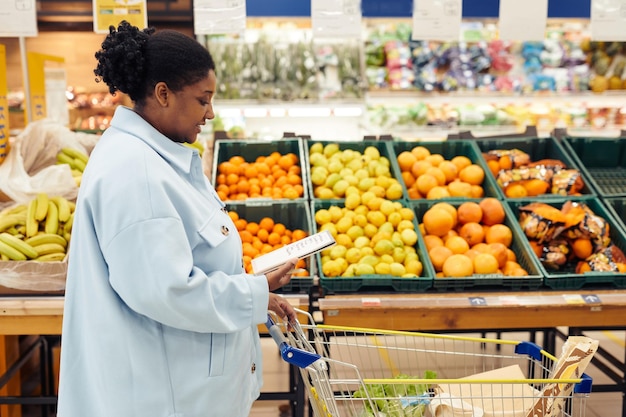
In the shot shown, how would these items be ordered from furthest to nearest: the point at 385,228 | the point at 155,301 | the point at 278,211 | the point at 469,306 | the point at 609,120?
1. the point at 609,120
2. the point at 278,211
3. the point at 385,228
4. the point at 469,306
5. the point at 155,301

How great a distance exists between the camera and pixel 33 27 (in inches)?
142

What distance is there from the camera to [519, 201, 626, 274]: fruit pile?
10.1 feet

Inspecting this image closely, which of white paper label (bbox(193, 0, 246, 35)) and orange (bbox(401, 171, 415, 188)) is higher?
white paper label (bbox(193, 0, 246, 35))

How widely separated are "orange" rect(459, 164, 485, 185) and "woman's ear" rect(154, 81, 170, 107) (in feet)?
7.67

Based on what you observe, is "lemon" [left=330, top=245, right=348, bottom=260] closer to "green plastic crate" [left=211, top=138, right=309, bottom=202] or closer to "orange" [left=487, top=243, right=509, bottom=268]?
"orange" [left=487, top=243, right=509, bottom=268]

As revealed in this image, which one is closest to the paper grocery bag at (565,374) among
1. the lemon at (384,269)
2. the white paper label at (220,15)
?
the lemon at (384,269)

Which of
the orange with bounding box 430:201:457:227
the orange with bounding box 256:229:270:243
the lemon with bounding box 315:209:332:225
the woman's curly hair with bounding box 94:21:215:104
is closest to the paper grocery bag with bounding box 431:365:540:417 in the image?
the woman's curly hair with bounding box 94:21:215:104

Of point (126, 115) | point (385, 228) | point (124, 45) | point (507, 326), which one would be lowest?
point (507, 326)

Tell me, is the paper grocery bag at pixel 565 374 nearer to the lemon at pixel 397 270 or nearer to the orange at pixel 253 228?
the lemon at pixel 397 270

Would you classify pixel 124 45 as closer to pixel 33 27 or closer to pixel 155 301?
pixel 155 301

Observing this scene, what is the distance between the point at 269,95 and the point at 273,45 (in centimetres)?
53

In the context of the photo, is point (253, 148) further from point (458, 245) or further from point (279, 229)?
point (458, 245)

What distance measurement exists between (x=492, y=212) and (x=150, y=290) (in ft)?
7.28

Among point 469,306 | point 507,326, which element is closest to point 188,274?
point 469,306
